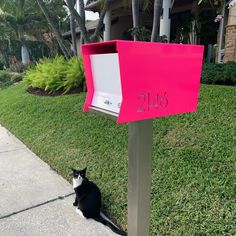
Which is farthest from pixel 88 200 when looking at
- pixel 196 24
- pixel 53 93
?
pixel 196 24

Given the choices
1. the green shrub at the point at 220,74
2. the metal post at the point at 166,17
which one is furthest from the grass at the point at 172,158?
the metal post at the point at 166,17

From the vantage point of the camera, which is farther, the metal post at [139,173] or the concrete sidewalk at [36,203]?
the concrete sidewalk at [36,203]

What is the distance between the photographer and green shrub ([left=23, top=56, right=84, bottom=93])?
22.6 ft

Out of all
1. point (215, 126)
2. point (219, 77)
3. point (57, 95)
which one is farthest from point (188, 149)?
point (57, 95)

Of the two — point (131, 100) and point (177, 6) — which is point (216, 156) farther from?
point (177, 6)

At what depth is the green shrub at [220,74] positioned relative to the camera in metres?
5.05

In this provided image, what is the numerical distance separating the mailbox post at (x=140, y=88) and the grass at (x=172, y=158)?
79 cm

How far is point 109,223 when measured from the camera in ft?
7.97

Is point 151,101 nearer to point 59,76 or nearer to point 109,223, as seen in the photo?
point 109,223

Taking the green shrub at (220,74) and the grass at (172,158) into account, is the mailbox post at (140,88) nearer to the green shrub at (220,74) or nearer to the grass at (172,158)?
the grass at (172,158)

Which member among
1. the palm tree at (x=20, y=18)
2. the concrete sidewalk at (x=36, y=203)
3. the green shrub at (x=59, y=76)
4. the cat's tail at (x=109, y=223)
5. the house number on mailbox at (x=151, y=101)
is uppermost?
the palm tree at (x=20, y=18)

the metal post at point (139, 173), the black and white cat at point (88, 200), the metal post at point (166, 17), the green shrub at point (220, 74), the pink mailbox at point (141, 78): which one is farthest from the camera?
the metal post at point (166, 17)

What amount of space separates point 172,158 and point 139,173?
4.95ft

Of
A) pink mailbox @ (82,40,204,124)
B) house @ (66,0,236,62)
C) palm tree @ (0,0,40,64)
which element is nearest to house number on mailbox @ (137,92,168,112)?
pink mailbox @ (82,40,204,124)
